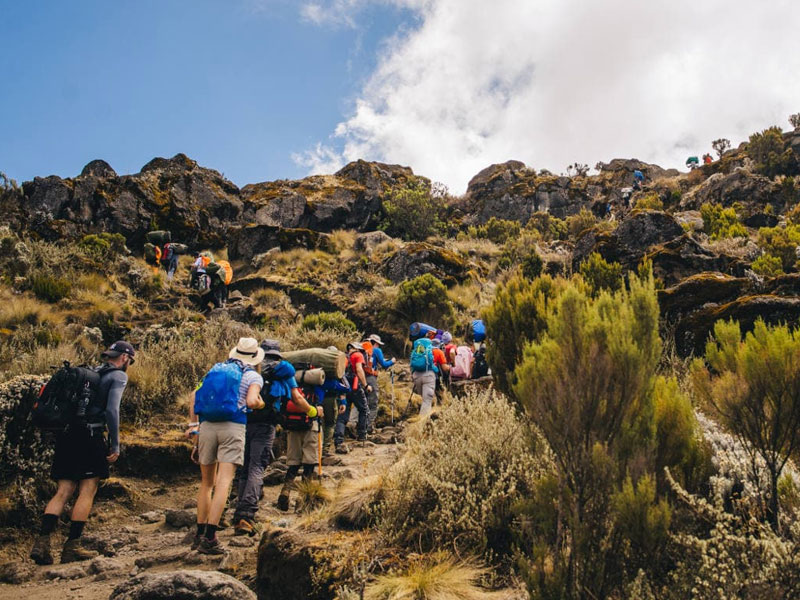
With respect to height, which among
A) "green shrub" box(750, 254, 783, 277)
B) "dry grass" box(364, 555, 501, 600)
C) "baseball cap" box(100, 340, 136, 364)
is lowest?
"dry grass" box(364, 555, 501, 600)

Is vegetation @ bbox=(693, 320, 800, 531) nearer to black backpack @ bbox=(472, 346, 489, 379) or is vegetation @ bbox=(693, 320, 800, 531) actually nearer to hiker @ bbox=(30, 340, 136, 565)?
hiker @ bbox=(30, 340, 136, 565)

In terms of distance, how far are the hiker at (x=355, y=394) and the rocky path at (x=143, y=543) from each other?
99 cm

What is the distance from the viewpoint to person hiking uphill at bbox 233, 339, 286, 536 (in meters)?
4.85

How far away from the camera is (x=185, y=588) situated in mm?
2891

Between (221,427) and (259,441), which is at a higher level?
(221,427)

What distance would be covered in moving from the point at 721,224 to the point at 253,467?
64.0ft

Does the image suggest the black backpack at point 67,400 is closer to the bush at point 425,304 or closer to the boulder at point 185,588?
the boulder at point 185,588

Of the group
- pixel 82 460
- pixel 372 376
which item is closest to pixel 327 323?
pixel 372 376

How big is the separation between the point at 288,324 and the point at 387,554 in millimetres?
10998

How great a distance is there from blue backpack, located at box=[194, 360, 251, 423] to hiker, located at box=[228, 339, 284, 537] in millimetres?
676

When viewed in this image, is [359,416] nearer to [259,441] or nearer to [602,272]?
[259,441]

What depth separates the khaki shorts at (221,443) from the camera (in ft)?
14.5

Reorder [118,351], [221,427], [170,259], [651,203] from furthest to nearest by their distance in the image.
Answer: [651,203] < [170,259] < [118,351] < [221,427]

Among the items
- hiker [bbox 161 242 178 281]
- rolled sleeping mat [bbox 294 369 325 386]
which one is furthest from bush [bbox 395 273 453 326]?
rolled sleeping mat [bbox 294 369 325 386]
